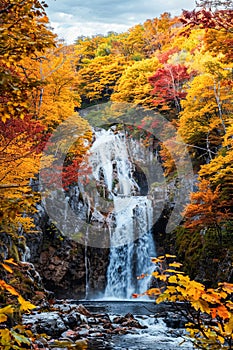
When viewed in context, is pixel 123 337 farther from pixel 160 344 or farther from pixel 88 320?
pixel 88 320

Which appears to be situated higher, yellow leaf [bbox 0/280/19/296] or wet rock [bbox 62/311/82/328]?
yellow leaf [bbox 0/280/19/296]

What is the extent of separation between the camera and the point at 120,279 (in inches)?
626

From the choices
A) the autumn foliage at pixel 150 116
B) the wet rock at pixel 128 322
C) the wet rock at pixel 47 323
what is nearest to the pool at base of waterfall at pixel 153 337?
the wet rock at pixel 128 322

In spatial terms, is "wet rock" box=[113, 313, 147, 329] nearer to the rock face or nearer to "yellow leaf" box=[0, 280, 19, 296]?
the rock face

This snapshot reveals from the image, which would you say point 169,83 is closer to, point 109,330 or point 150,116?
point 150,116

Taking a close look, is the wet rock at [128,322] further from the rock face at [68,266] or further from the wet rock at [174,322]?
the rock face at [68,266]

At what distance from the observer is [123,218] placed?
17.9 m

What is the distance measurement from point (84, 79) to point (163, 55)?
963 centimetres

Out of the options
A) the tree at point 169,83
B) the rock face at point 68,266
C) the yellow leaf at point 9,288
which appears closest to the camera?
the yellow leaf at point 9,288

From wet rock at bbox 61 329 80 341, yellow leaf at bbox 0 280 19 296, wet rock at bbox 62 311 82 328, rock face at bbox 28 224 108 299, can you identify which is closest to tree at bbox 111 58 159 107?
rock face at bbox 28 224 108 299

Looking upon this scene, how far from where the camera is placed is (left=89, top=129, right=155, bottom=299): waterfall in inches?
626

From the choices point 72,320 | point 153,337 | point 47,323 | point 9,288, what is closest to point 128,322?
point 153,337

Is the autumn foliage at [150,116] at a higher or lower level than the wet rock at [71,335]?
higher

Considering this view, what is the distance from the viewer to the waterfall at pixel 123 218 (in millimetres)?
15906
